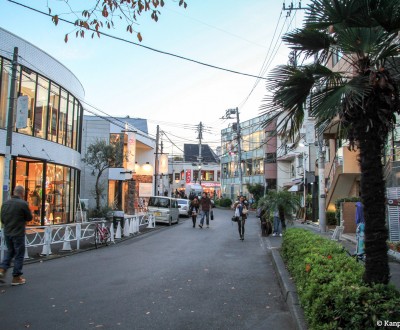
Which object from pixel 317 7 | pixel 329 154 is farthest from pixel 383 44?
pixel 329 154

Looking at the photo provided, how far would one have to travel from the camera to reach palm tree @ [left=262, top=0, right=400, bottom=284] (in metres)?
4.37

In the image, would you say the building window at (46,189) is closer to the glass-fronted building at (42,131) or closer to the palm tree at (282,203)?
the glass-fronted building at (42,131)

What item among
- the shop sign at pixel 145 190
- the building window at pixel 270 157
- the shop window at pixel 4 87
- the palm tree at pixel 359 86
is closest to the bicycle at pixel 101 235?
the shop window at pixel 4 87

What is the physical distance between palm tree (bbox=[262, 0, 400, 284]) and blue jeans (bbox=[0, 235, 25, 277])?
219 inches

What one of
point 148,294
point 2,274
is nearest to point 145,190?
point 2,274

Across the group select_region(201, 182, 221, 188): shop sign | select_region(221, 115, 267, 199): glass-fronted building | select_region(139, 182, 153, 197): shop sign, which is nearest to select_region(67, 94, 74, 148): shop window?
select_region(139, 182, 153, 197): shop sign

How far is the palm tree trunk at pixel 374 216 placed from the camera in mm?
4312

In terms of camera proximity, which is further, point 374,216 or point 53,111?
point 53,111

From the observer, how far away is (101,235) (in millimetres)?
14516

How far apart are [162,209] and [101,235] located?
35.4ft

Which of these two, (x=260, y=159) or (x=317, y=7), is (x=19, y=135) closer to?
(x=317, y=7)

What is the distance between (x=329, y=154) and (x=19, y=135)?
1868cm

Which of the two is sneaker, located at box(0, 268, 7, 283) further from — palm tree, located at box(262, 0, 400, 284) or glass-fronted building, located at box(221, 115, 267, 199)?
glass-fronted building, located at box(221, 115, 267, 199)

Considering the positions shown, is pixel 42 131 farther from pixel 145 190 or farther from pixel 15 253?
pixel 15 253
